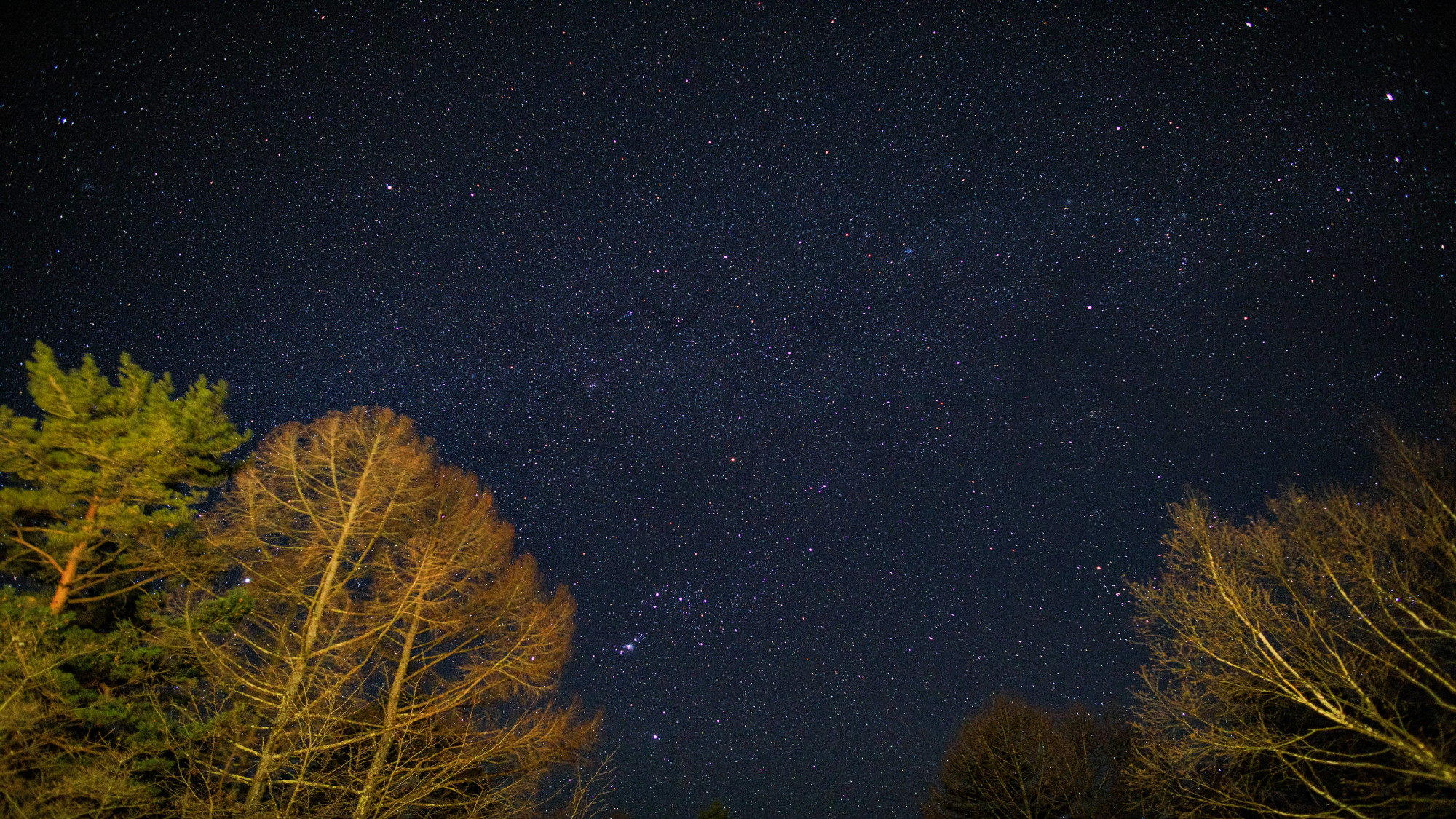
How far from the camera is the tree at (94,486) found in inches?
338

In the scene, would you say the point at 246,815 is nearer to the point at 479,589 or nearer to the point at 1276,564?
the point at 479,589

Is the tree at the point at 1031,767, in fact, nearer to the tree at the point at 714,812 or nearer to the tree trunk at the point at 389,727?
the tree at the point at 714,812

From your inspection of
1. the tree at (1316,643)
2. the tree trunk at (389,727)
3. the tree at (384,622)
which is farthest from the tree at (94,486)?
the tree at (1316,643)

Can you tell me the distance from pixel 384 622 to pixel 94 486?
5310mm

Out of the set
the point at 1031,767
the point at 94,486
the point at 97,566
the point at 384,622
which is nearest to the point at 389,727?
the point at 384,622

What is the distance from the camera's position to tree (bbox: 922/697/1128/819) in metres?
19.3

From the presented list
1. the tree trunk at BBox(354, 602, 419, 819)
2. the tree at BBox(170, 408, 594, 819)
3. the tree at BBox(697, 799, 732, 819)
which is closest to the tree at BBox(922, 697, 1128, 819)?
the tree at BBox(697, 799, 732, 819)

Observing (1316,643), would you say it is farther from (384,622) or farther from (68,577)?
(68,577)

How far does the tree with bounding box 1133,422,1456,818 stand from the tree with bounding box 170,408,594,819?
1056 centimetres

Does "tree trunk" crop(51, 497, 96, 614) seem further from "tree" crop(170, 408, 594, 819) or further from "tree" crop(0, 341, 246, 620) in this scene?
"tree" crop(170, 408, 594, 819)

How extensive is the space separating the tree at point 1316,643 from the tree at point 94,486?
17.2 meters

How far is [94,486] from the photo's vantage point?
29.2ft

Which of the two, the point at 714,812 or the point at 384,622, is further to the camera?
the point at 714,812

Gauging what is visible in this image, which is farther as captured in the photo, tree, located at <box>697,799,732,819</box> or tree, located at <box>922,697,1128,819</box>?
tree, located at <box>697,799,732,819</box>
